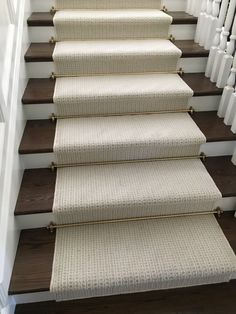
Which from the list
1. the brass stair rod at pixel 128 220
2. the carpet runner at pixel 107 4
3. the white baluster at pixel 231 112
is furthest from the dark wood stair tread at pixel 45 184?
the carpet runner at pixel 107 4

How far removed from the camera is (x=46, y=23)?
6.55 feet

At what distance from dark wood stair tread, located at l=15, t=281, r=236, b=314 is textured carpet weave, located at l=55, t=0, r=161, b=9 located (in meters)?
2.10

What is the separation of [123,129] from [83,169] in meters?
0.35

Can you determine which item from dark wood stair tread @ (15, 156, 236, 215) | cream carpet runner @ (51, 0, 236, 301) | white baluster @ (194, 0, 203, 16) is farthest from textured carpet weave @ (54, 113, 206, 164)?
white baluster @ (194, 0, 203, 16)

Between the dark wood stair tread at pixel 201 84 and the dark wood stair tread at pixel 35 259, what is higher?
the dark wood stair tread at pixel 201 84

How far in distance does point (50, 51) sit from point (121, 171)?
0.99 metres

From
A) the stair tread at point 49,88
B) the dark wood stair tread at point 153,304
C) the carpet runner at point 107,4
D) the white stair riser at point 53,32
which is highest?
the carpet runner at point 107,4

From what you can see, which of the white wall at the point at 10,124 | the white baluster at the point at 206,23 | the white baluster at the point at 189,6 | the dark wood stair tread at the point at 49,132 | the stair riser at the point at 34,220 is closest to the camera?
the white wall at the point at 10,124

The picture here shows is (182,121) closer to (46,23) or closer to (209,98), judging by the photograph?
(209,98)

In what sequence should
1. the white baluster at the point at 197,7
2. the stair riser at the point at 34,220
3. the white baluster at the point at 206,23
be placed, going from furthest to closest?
1. the white baluster at the point at 197,7
2. the white baluster at the point at 206,23
3. the stair riser at the point at 34,220

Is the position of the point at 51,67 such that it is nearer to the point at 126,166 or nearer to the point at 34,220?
the point at 126,166

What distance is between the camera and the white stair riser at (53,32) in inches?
80.3

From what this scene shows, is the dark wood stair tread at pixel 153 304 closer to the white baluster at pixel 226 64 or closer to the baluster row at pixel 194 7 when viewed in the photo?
the white baluster at pixel 226 64

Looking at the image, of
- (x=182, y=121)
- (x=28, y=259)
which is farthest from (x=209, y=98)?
(x=28, y=259)
